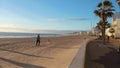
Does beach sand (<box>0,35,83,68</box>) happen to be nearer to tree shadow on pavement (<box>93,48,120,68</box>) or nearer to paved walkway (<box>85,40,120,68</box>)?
paved walkway (<box>85,40,120,68</box>)

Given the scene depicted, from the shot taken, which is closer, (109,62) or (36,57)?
(109,62)

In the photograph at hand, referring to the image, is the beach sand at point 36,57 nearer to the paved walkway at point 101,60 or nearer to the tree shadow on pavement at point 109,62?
the paved walkway at point 101,60

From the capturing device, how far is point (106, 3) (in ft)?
140

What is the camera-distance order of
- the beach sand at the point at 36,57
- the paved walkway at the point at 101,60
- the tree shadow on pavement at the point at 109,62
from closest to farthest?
the beach sand at the point at 36,57 → the paved walkway at the point at 101,60 → the tree shadow on pavement at the point at 109,62

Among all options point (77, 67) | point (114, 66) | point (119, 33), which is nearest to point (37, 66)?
point (114, 66)

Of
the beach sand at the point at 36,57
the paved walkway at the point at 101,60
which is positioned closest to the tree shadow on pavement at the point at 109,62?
the paved walkway at the point at 101,60

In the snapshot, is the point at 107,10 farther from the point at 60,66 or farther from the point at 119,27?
the point at 60,66

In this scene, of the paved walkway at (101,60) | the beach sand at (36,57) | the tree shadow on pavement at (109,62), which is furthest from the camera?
the tree shadow on pavement at (109,62)

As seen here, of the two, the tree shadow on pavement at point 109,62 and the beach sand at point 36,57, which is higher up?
the beach sand at point 36,57

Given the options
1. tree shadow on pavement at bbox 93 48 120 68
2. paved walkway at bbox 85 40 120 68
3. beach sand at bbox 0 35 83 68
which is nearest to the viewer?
beach sand at bbox 0 35 83 68

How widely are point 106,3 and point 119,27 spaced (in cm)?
2466

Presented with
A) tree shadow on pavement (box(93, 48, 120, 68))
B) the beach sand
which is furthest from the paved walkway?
the beach sand

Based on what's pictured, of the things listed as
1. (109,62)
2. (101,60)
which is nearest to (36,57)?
(101,60)

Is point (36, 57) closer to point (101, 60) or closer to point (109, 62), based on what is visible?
point (101, 60)
